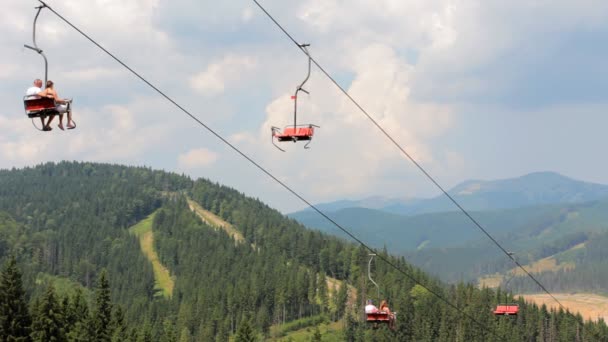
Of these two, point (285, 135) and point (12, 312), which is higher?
point (285, 135)

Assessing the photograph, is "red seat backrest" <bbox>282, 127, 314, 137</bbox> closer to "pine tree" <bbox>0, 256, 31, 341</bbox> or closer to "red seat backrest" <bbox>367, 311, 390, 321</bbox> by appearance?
"red seat backrest" <bbox>367, 311, 390, 321</bbox>

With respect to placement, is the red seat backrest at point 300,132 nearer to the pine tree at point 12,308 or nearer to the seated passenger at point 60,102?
the seated passenger at point 60,102

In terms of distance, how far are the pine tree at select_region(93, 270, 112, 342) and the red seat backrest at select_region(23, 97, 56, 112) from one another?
8405 centimetres

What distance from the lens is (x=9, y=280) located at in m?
107

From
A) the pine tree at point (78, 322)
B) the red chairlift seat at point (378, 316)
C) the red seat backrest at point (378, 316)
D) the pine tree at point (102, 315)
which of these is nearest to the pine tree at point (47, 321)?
the pine tree at point (78, 322)

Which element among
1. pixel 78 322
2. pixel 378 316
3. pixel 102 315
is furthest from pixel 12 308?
pixel 378 316

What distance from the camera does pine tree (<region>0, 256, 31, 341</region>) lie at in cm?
10475

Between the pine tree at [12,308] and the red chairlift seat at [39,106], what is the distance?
81.5 meters

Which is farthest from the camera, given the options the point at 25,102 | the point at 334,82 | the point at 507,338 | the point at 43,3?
the point at 507,338

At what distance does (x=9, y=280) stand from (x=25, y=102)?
85.6 meters

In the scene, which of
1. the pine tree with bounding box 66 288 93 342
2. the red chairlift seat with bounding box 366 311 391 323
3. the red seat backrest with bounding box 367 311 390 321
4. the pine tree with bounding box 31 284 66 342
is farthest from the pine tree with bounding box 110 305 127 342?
the red seat backrest with bounding box 367 311 390 321

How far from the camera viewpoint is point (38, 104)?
2872cm

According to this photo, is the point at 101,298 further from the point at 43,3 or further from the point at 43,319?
the point at 43,3

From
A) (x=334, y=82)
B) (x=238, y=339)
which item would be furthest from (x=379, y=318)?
(x=238, y=339)
